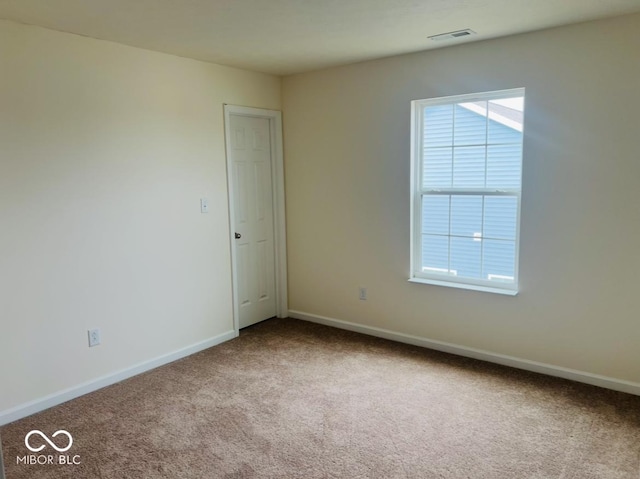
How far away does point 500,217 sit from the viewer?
11.8 feet

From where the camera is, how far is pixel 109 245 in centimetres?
338

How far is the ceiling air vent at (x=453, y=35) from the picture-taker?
319 cm

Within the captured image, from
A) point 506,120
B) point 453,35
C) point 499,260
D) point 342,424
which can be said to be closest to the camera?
point 342,424

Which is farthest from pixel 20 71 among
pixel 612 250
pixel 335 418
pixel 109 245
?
pixel 612 250

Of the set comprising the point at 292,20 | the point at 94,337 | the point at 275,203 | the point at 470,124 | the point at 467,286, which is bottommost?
the point at 94,337

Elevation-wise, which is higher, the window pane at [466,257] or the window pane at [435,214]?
the window pane at [435,214]

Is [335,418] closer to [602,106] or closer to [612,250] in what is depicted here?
[612,250]

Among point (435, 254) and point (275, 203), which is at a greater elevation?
point (275, 203)

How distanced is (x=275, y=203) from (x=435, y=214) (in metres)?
1.64

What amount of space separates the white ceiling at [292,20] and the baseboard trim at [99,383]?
2342 mm

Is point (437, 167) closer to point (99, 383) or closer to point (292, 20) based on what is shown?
point (292, 20)

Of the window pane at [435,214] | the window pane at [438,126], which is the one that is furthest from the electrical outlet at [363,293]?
the window pane at [438,126]

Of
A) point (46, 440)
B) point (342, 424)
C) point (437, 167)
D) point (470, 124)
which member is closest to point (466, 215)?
point (437, 167)

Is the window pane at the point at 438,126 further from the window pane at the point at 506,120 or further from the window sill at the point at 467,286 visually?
the window sill at the point at 467,286
